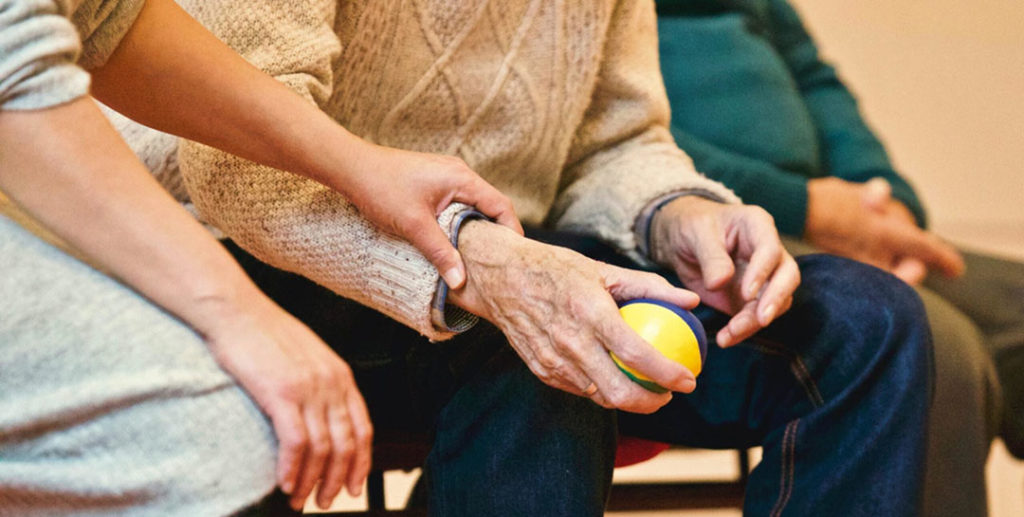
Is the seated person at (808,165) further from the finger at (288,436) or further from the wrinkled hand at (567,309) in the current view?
the finger at (288,436)

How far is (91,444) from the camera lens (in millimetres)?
498

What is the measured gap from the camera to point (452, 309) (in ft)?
2.46

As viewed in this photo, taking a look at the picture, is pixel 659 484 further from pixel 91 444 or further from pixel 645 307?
pixel 91 444

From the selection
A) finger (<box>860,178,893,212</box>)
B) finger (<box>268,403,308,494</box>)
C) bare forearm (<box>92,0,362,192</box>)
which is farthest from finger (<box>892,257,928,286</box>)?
finger (<box>268,403,308,494</box>)

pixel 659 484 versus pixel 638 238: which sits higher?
pixel 638 238

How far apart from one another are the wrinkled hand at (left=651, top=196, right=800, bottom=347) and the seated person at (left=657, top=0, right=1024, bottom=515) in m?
0.45

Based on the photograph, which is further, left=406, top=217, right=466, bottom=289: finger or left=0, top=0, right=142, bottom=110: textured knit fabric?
left=406, top=217, right=466, bottom=289: finger

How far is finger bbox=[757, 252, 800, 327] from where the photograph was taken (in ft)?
2.53

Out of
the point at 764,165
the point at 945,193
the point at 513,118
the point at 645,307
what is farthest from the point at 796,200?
the point at 945,193

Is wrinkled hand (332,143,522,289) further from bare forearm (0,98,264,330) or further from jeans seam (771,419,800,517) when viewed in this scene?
jeans seam (771,419,800,517)

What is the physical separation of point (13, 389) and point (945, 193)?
7.55ft

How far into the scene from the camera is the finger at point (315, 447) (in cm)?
54

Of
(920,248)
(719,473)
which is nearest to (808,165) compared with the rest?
(920,248)

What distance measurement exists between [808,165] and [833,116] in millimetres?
187
